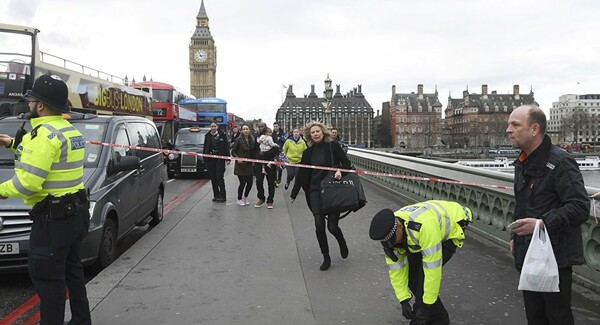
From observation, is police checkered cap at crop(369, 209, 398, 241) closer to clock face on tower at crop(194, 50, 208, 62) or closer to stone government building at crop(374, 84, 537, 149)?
stone government building at crop(374, 84, 537, 149)

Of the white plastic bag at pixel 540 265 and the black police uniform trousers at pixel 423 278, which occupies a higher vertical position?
the white plastic bag at pixel 540 265

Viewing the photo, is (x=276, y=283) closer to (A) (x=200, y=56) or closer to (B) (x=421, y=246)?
(B) (x=421, y=246)

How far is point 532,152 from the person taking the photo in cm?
302

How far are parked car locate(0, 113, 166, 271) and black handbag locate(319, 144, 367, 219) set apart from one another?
2342 mm

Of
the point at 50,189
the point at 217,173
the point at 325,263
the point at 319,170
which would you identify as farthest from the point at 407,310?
the point at 217,173

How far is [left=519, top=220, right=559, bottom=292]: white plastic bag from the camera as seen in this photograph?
279cm

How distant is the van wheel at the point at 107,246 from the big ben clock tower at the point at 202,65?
128398mm

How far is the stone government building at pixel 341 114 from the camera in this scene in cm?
16088

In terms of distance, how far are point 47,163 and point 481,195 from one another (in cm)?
581

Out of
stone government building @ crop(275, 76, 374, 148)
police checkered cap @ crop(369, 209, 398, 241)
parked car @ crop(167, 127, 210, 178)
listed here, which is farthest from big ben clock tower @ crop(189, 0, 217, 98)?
police checkered cap @ crop(369, 209, 398, 241)

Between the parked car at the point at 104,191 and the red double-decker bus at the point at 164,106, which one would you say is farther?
the red double-decker bus at the point at 164,106

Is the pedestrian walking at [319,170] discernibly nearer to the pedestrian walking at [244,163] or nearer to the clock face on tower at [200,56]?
the pedestrian walking at [244,163]

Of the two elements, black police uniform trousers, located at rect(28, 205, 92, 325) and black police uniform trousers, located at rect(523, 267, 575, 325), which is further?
black police uniform trousers, located at rect(28, 205, 92, 325)

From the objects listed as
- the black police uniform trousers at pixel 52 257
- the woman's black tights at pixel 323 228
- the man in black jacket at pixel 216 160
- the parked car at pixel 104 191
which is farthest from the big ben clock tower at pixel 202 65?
the black police uniform trousers at pixel 52 257
